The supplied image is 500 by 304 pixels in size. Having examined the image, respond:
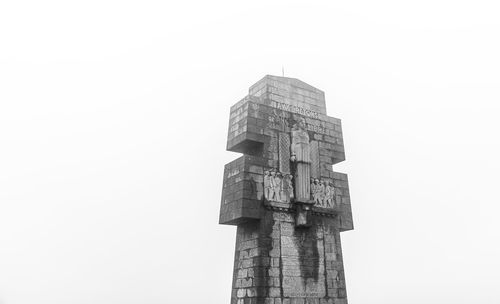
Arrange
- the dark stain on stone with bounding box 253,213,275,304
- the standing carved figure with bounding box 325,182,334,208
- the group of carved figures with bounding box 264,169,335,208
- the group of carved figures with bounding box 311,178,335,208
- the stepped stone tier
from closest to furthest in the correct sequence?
1. the dark stain on stone with bounding box 253,213,275,304
2. the stepped stone tier
3. the group of carved figures with bounding box 264,169,335,208
4. the group of carved figures with bounding box 311,178,335,208
5. the standing carved figure with bounding box 325,182,334,208

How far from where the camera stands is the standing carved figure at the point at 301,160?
11672 millimetres

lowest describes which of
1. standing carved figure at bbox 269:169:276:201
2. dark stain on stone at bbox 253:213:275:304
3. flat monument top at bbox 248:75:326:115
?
dark stain on stone at bbox 253:213:275:304

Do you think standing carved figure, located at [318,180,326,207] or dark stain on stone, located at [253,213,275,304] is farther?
standing carved figure, located at [318,180,326,207]

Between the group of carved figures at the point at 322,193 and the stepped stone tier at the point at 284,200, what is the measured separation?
15 mm

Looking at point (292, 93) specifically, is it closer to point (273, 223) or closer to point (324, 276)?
point (273, 223)

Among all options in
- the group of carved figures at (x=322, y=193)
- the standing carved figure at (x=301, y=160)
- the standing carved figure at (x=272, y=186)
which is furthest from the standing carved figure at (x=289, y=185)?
the group of carved figures at (x=322, y=193)

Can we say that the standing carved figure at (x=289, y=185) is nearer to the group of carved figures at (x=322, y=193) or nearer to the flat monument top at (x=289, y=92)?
the group of carved figures at (x=322, y=193)

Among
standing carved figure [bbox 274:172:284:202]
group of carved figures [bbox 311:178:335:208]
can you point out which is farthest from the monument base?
group of carved figures [bbox 311:178:335:208]

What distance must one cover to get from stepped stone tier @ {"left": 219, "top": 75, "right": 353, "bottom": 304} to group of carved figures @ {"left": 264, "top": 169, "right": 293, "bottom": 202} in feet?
0.10

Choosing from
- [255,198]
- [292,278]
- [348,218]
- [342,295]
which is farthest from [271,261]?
[348,218]

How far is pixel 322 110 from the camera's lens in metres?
13.8

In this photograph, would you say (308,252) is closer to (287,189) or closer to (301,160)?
(287,189)

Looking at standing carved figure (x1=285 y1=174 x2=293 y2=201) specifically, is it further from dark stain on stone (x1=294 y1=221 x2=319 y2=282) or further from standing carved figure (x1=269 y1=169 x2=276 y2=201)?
dark stain on stone (x1=294 y1=221 x2=319 y2=282)

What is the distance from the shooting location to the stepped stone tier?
10711 mm
